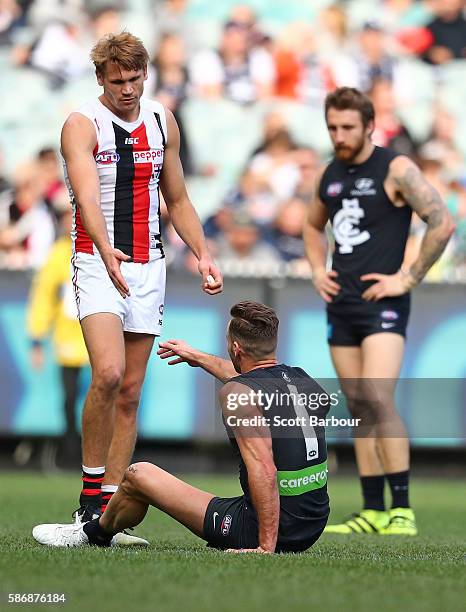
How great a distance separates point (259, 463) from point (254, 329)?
58 cm

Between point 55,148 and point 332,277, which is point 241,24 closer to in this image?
point 55,148

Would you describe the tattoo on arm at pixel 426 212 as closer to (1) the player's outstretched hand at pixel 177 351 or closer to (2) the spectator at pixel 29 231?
(1) the player's outstretched hand at pixel 177 351

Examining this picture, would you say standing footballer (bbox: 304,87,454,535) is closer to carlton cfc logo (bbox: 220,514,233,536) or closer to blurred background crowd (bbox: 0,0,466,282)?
carlton cfc logo (bbox: 220,514,233,536)

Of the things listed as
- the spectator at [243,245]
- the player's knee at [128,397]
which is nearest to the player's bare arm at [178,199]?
the player's knee at [128,397]

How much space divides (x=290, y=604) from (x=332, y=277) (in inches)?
169

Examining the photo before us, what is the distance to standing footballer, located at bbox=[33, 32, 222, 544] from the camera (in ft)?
20.2

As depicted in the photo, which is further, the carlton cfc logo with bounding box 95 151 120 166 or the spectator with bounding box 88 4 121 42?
the spectator with bounding box 88 4 121 42

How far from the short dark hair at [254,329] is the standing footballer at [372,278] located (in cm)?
250

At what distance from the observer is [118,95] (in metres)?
6.34

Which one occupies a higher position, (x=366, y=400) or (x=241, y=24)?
(x=241, y=24)

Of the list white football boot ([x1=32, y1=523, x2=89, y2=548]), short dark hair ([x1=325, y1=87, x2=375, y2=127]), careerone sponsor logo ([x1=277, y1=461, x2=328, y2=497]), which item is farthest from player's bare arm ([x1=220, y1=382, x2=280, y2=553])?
short dark hair ([x1=325, y1=87, x2=375, y2=127])

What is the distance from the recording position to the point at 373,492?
7988 millimetres

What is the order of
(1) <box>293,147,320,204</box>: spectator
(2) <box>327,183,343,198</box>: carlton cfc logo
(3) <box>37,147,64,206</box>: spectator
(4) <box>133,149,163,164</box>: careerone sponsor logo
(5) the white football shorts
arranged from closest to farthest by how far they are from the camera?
(5) the white football shorts, (4) <box>133,149,163,164</box>: careerone sponsor logo, (2) <box>327,183,343,198</box>: carlton cfc logo, (3) <box>37,147,64,206</box>: spectator, (1) <box>293,147,320,204</box>: spectator

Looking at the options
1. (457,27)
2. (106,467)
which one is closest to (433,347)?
(457,27)
